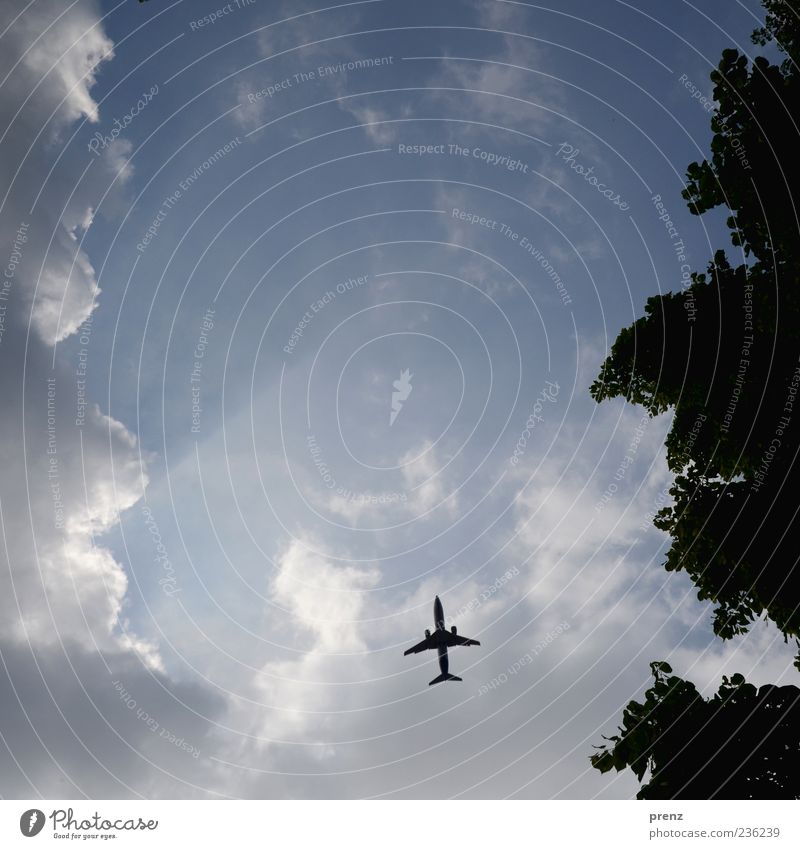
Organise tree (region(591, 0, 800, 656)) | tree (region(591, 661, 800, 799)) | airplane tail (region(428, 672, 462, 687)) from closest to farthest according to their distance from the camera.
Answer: tree (region(591, 661, 800, 799))
tree (region(591, 0, 800, 656))
airplane tail (region(428, 672, 462, 687))

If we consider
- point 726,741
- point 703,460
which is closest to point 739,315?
point 703,460

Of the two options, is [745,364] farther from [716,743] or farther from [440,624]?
[440,624]

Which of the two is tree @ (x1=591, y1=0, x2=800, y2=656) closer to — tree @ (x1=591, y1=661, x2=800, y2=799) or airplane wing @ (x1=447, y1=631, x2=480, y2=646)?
tree @ (x1=591, y1=661, x2=800, y2=799)

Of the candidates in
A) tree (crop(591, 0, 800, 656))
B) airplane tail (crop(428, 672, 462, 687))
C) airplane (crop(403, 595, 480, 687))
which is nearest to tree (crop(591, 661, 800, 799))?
tree (crop(591, 0, 800, 656))

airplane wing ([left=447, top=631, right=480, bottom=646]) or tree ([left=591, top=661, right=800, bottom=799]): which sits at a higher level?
airplane wing ([left=447, top=631, right=480, bottom=646])

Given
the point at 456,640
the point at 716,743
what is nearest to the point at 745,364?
the point at 716,743

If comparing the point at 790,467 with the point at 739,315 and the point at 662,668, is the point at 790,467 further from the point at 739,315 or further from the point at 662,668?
the point at 662,668
